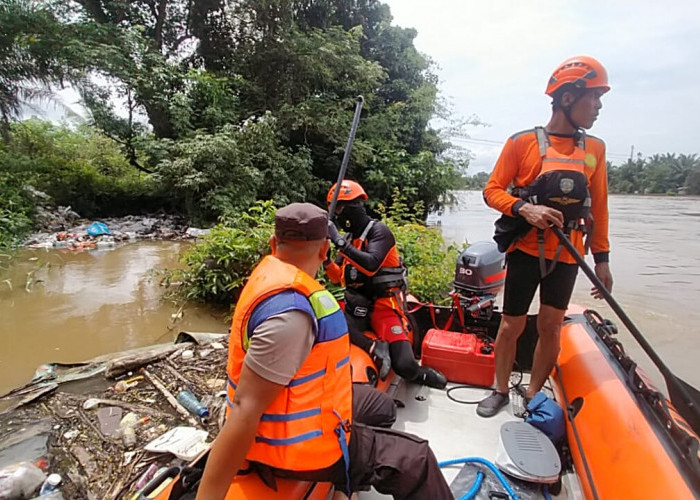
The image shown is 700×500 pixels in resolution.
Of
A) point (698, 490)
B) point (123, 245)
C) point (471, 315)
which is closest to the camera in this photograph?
point (698, 490)

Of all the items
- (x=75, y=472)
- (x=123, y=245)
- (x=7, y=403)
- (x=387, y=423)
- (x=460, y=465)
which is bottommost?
(x=123, y=245)

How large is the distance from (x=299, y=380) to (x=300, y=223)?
1.42ft

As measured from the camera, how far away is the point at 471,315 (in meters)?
2.89

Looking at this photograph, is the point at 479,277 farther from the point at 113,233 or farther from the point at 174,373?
the point at 113,233

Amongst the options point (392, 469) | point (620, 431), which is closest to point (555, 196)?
point (620, 431)

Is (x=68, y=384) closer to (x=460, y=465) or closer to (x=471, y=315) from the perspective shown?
(x=460, y=465)

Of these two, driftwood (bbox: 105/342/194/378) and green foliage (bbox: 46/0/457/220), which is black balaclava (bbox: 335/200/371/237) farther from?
green foliage (bbox: 46/0/457/220)

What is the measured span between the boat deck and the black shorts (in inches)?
26.5

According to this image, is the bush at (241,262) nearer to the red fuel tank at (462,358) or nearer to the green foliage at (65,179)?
the red fuel tank at (462,358)

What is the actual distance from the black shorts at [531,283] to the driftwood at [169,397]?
1.94 m

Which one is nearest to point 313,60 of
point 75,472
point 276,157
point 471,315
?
point 276,157

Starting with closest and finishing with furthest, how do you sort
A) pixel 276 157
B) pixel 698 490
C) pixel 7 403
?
pixel 698 490, pixel 7 403, pixel 276 157

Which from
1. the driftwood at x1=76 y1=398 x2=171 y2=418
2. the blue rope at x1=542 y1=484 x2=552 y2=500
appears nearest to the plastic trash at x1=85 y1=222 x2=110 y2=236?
the driftwood at x1=76 y1=398 x2=171 y2=418

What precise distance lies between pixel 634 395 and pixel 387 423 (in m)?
1.10
